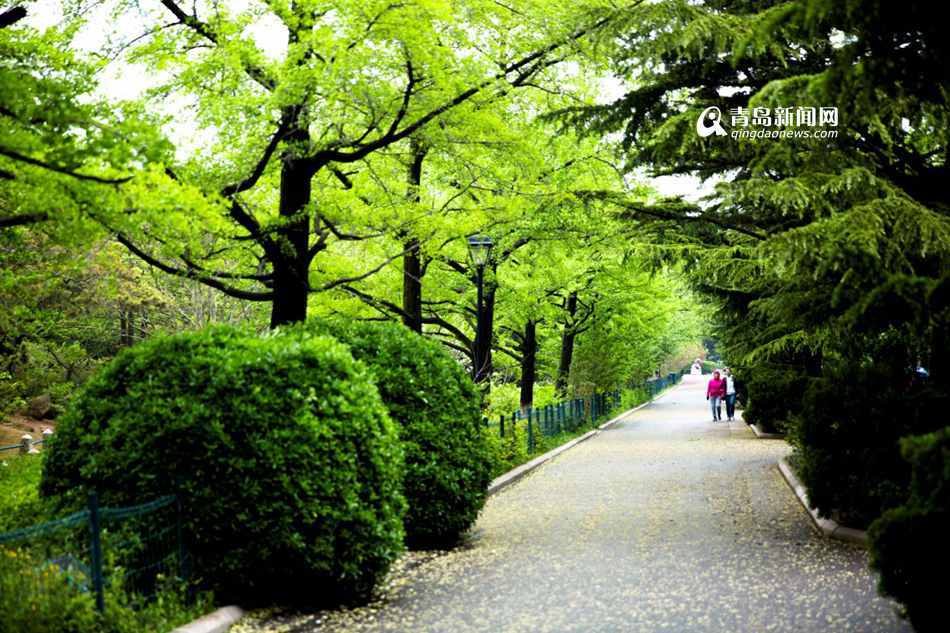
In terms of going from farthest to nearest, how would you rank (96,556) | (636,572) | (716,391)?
(716,391)
(636,572)
(96,556)

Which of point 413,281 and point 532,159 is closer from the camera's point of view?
point 532,159

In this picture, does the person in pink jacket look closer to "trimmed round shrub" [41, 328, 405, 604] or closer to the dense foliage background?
the dense foliage background

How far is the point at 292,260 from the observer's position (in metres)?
13.2

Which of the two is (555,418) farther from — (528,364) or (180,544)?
(180,544)

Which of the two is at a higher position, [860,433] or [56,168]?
[56,168]

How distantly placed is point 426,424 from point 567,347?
25.4m

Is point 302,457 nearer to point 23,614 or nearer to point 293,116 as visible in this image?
point 23,614

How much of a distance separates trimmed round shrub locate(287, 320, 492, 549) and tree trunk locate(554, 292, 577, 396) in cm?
2067

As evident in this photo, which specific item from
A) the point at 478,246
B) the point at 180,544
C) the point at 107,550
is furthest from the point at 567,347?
the point at 107,550

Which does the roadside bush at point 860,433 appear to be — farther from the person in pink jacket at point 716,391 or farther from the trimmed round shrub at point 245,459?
the person in pink jacket at point 716,391

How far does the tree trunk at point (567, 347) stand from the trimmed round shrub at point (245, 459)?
23.6m

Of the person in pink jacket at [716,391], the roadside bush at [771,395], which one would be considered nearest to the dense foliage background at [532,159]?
the roadside bush at [771,395]

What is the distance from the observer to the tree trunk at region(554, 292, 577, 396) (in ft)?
105

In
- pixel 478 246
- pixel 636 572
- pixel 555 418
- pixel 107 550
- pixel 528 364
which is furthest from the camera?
pixel 528 364
